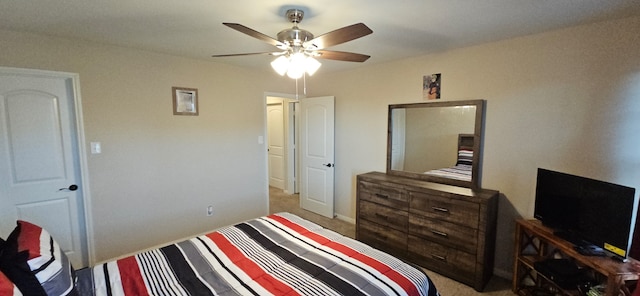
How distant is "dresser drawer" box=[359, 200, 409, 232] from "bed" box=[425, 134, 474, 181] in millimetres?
659

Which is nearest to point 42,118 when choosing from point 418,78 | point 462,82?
point 418,78

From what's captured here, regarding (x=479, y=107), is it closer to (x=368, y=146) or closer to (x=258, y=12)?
(x=368, y=146)

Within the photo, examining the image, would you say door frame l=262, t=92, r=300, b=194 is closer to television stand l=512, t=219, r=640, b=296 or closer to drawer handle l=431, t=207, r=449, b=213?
drawer handle l=431, t=207, r=449, b=213

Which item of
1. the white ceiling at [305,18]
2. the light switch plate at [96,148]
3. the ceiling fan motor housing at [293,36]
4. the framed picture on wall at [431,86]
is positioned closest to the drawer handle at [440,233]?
the framed picture on wall at [431,86]

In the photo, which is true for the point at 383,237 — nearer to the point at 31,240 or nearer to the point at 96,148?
the point at 31,240

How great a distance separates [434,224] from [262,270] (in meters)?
1.71

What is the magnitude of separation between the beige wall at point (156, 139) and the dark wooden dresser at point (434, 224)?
5.90 ft

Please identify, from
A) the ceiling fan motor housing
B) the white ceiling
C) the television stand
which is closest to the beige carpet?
the television stand

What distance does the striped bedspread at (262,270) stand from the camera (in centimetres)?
137

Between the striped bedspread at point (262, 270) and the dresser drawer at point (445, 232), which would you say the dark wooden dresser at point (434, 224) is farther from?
the striped bedspread at point (262, 270)

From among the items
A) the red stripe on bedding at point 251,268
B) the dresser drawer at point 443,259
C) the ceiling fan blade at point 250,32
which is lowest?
the dresser drawer at point 443,259

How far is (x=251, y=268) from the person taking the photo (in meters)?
1.56

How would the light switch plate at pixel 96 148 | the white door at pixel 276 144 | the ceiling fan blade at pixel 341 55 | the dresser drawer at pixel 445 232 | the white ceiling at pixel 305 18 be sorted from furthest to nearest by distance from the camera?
the white door at pixel 276 144 < the light switch plate at pixel 96 148 < the dresser drawer at pixel 445 232 < the ceiling fan blade at pixel 341 55 < the white ceiling at pixel 305 18

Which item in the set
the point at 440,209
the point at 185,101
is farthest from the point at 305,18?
the point at 440,209
